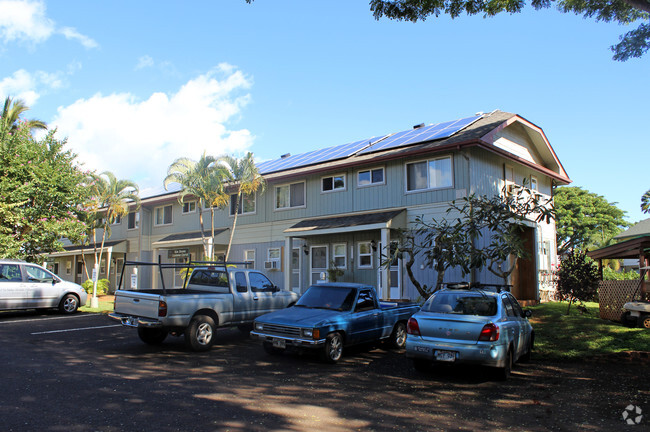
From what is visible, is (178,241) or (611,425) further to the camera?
(178,241)

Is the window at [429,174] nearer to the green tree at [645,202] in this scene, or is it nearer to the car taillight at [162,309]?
the car taillight at [162,309]

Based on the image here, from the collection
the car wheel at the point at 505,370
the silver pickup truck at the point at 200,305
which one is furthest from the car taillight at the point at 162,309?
the car wheel at the point at 505,370

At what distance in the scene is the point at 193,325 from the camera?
10.1 m

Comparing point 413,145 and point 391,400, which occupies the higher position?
point 413,145

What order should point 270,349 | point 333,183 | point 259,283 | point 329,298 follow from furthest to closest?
point 333,183 < point 259,283 < point 329,298 < point 270,349

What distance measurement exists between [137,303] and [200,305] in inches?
49.0

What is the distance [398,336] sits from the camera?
11.0m

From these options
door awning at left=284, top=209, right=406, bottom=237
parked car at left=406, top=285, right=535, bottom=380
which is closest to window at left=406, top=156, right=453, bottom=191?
door awning at left=284, top=209, right=406, bottom=237

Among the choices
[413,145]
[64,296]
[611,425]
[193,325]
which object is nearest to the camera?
[611,425]

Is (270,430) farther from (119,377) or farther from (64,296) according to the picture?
(64,296)

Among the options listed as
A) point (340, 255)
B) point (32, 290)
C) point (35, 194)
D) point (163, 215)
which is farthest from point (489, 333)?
point (163, 215)

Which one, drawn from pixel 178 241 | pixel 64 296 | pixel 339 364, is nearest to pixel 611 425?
pixel 339 364

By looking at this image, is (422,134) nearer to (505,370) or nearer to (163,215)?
(505,370)

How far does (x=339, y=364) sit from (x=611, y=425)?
465cm
